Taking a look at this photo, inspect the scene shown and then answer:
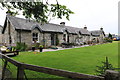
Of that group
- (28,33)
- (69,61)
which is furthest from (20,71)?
(28,33)

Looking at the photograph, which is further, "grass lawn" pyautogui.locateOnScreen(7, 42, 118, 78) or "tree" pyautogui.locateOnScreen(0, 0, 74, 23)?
"grass lawn" pyautogui.locateOnScreen(7, 42, 118, 78)

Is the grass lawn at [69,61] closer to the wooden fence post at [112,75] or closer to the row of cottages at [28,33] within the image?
the wooden fence post at [112,75]

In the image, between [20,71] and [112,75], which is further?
[20,71]

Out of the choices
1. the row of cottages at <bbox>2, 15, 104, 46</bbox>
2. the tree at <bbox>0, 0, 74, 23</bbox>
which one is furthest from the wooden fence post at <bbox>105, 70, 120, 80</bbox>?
the row of cottages at <bbox>2, 15, 104, 46</bbox>

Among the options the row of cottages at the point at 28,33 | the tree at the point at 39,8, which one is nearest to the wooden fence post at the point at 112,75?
the tree at the point at 39,8

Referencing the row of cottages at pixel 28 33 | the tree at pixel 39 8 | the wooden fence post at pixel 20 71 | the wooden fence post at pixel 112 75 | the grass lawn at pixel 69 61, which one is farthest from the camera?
the row of cottages at pixel 28 33

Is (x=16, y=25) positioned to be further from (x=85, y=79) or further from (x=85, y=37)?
(x=85, y=37)

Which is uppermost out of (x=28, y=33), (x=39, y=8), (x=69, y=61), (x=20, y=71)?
(x=39, y=8)

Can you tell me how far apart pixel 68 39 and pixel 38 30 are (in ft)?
35.2

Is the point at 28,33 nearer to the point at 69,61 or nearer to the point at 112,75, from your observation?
the point at 69,61

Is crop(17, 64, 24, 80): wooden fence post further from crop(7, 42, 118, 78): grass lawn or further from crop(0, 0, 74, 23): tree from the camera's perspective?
crop(0, 0, 74, 23): tree

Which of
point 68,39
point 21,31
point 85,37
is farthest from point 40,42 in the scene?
point 85,37

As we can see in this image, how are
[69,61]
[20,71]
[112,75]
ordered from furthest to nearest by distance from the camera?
1. [69,61]
2. [20,71]
3. [112,75]

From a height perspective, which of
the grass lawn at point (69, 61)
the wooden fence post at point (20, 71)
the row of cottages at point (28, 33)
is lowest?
the grass lawn at point (69, 61)
